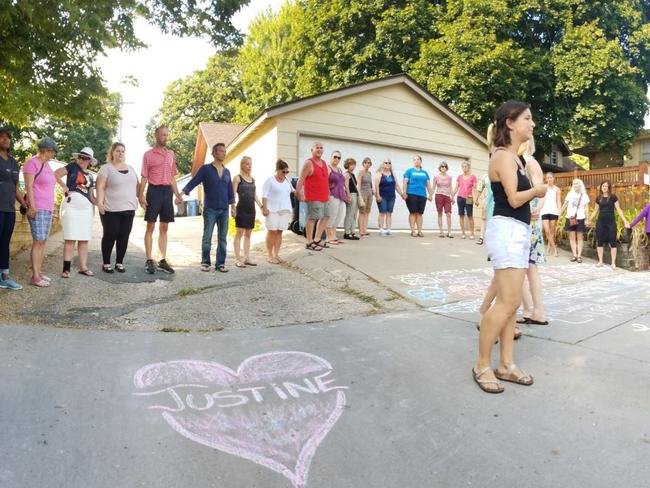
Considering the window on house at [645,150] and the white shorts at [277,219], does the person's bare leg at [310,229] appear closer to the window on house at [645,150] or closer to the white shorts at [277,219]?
the white shorts at [277,219]

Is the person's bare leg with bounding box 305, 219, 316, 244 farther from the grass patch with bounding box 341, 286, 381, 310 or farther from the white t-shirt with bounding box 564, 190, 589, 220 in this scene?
the white t-shirt with bounding box 564, 190, 589, 220

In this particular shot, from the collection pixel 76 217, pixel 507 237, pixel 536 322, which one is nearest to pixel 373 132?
pixel 76 217

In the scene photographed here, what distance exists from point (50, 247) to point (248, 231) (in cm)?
371

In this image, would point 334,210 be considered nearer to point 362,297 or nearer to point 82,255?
point 362,297

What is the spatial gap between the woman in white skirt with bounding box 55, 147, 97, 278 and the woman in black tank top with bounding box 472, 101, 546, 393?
4945 millimetres

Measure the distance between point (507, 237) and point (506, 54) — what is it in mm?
18817

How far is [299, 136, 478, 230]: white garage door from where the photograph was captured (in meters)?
11.5

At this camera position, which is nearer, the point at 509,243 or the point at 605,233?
the point at 509,243

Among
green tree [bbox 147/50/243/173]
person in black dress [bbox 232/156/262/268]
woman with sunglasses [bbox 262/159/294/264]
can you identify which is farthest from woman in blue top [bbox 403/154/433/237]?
green tree [bbox 147/50/243/173]

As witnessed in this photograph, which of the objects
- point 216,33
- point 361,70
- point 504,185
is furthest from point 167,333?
point 361,70

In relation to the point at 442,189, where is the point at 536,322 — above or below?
below

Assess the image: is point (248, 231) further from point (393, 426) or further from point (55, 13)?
point (393, 426)

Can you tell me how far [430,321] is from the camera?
4.82 m

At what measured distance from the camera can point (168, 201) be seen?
21.4 ft
